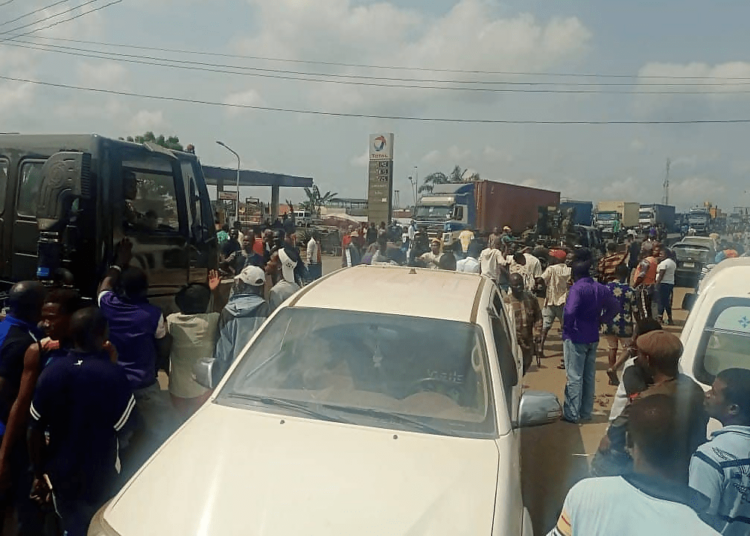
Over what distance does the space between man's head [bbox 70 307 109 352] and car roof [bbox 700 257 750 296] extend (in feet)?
10.9

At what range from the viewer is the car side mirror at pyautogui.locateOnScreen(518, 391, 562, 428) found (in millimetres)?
3461

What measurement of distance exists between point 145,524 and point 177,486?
0.21 m

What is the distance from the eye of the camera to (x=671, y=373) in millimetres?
3654

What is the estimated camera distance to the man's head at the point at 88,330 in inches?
127

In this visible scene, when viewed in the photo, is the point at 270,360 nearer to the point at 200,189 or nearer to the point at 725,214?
the point at 200,189

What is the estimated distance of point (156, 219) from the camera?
7.29 meters

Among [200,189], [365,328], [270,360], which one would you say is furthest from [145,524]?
[200,189]

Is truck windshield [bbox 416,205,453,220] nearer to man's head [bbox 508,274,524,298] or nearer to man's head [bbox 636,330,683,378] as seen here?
man's head [bbox 508,274,524,298]

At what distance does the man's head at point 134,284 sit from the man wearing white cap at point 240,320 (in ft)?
2.31

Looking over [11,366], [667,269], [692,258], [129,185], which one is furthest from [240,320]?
[692,258]

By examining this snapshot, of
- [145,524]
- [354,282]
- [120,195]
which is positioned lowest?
[145,524]

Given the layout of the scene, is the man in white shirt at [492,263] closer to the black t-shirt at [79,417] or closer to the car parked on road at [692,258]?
the black t-shirt at [79,417]

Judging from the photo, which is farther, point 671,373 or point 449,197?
point 449,197

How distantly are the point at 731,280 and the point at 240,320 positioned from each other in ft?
10.4
